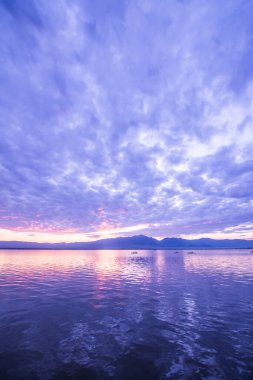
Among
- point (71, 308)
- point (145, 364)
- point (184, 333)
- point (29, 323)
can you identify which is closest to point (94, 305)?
point (71, 308)

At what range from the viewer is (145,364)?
13.3 metres

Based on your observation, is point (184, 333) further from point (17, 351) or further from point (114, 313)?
point (17, 351)

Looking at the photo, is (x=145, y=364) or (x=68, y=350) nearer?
(x=145, y=364)

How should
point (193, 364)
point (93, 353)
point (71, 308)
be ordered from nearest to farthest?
point (193, 364) → point (93, 353) → point (71, 308)

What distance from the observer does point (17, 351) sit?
14648mm

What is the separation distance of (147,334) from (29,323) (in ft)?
37.7

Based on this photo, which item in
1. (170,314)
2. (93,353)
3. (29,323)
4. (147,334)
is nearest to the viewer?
(93,353)

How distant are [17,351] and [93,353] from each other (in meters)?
Result: 5.33

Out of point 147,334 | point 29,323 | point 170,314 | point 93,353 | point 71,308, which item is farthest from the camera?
point 71,308

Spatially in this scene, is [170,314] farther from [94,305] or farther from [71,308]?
[71,308]

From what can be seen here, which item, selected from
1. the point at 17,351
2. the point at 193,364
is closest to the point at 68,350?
the point at 17,351

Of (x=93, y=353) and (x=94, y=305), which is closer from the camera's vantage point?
(x=93, y=353)

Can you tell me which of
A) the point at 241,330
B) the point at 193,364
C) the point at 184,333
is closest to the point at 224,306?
the point at 241,330

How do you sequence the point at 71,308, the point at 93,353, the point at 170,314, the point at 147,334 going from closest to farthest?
the point at 93,353, the point at 147,334, the point at 170,314, the point at 71,308
